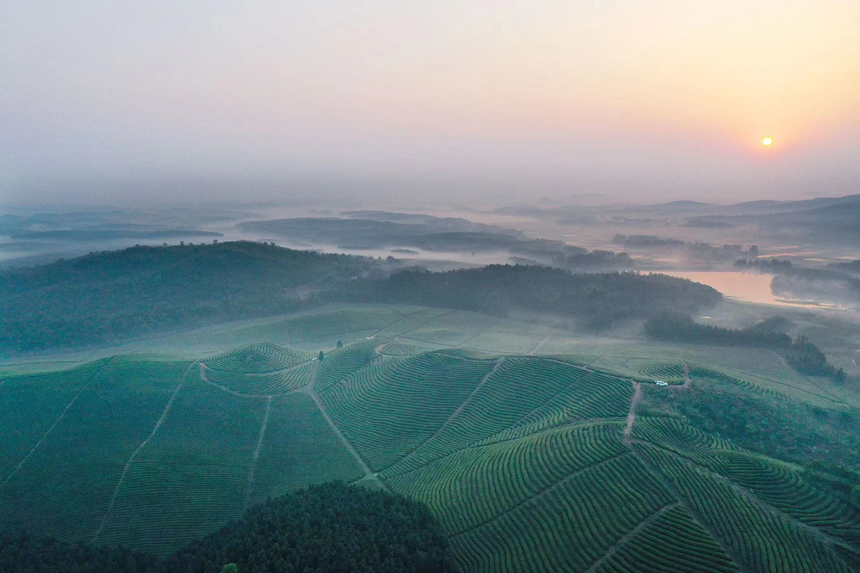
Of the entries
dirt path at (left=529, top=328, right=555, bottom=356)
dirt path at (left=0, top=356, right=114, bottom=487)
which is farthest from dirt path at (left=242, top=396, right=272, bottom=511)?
dirt path at (left=529, top=328, right=555, bottom=356)

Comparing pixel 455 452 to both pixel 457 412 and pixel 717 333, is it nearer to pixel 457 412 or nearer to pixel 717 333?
pixel 457 412

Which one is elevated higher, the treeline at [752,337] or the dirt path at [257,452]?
the treeline at [752,337]

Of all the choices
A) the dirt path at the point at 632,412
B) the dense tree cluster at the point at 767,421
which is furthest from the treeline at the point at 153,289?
the dense tree cluster at the point at 767,421

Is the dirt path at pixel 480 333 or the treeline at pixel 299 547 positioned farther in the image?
the dirt path at pixel 480 333

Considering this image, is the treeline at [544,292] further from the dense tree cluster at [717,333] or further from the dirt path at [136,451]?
the dirt path at [136,451]

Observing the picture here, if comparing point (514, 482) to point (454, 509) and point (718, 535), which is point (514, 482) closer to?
point (454, 509)

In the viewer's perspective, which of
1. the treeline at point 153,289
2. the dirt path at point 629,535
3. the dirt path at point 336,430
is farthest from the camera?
the treeline at point 153,289

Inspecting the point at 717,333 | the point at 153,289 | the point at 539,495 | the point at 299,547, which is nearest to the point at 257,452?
the point at 299,547
